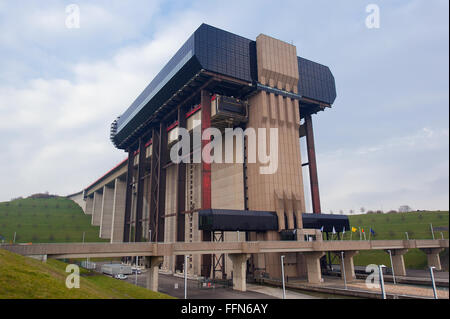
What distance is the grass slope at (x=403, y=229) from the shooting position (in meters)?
78.8

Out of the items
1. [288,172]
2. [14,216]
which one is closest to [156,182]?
[288,172]

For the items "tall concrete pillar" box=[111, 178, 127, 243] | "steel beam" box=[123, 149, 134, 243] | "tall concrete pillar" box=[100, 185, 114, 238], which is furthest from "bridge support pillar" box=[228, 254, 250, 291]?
"tall concrete pillar" box=[100, 185, 114, 238]

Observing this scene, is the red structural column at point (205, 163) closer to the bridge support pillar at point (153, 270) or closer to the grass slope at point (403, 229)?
the bridge support pillar at point (153, 270)

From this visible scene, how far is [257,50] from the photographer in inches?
2844

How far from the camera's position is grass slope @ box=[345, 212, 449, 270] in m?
78.8

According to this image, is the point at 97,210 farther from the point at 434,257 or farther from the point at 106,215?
the point at 434,257

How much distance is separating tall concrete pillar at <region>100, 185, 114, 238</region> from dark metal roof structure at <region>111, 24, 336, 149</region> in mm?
65869

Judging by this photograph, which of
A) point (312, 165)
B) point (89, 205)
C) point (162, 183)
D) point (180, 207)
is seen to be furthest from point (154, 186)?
point (89, 205)

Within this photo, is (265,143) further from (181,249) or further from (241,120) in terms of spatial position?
(181,249)

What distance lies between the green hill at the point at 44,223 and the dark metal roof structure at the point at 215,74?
246 feet

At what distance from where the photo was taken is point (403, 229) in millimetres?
103500

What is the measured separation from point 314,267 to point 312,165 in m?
32.0

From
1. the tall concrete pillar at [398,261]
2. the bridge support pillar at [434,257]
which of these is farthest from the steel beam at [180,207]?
the bridge support pillar at [434,257]

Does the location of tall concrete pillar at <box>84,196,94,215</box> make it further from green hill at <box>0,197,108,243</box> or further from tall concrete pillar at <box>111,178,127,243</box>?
tall concrete pillar at <box>111,178,127,243</box>
